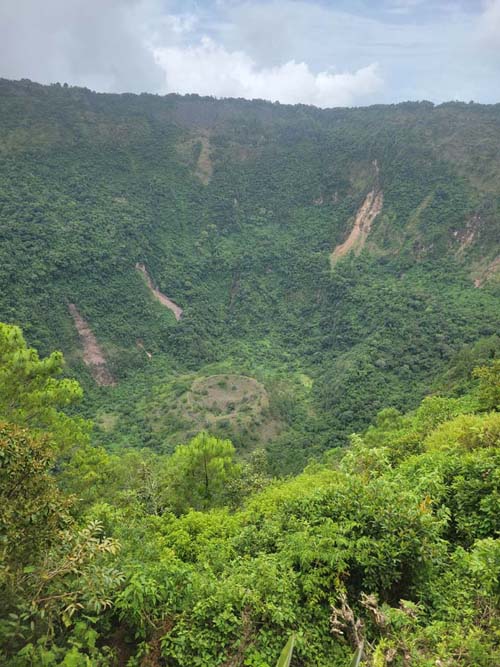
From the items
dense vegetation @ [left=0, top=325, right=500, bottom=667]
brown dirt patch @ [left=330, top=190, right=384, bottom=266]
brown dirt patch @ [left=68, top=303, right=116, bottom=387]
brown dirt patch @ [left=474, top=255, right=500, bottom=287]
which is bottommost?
brown dirt patch @ [left=68, top=303, right=116, bottom=387]

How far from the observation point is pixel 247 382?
5234 centimetres

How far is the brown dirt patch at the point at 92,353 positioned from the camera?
2105 inches

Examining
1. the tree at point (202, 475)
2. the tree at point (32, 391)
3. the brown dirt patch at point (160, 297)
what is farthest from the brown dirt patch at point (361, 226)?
the tree at point (32, 391)

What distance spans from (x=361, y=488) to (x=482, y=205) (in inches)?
2678

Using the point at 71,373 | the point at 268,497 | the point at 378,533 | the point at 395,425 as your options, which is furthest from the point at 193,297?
the point at 378,533

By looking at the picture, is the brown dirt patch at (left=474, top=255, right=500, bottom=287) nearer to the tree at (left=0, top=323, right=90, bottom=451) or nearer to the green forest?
the green forest

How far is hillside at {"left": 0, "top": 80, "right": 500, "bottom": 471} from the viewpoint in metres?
47.2

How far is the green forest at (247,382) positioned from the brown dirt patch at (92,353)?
0.91ft

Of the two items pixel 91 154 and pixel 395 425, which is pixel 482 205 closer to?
pixel 395 425

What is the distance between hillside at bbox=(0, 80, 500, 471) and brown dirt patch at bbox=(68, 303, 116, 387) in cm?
22

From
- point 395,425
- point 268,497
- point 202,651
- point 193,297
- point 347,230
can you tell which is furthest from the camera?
point 347,230

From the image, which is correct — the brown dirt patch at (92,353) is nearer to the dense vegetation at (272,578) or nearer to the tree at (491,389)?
the tree at (491,389)

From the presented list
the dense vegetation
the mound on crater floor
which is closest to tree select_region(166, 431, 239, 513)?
the dense vegetation

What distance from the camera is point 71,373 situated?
49.8m
